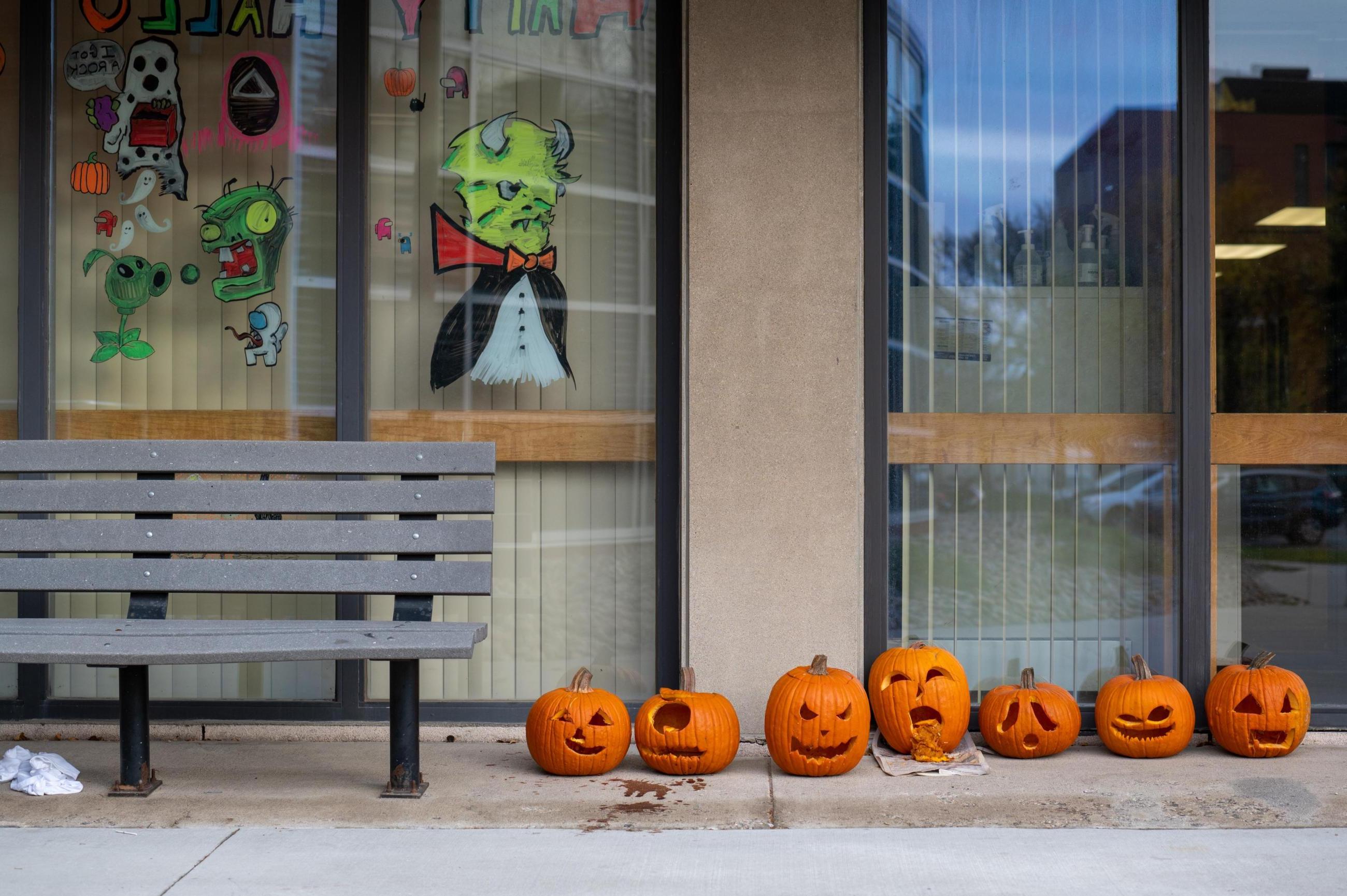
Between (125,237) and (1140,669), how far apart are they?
397 centimetres

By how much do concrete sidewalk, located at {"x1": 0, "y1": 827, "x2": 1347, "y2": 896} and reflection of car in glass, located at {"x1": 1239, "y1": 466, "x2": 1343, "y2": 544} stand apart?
1.34 metres

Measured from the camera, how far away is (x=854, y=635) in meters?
4.13

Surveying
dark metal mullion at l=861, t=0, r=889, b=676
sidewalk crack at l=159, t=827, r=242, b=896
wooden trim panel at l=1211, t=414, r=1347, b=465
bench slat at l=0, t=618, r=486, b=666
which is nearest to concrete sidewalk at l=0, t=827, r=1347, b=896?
sidewalk crack at l=159, t=827, r=242, b=896

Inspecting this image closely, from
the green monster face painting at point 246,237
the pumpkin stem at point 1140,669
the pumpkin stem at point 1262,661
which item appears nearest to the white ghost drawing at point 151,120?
the green monster face painting at point 246,237

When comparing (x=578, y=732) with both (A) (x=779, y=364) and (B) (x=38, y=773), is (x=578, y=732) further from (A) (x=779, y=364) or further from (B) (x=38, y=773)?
(B) (x=38, y=773)

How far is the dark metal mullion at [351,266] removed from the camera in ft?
14.0

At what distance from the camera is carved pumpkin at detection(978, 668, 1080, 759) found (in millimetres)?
3924

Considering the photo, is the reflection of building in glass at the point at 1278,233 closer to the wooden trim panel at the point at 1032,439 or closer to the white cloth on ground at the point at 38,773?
the wooden trim panel at the point at 1032,439

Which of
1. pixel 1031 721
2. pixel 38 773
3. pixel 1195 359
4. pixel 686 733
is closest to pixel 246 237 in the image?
pixel 38 773

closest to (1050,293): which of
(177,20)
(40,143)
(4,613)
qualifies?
(177,20)

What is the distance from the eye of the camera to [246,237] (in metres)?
4.39

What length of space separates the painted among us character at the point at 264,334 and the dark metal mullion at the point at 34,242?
70 centimetres

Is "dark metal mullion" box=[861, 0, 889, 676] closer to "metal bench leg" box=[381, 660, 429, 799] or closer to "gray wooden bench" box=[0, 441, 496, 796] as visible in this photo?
"gray wooden bench" box=[0, 441, 496, 796]

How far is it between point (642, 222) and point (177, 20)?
190 cm
